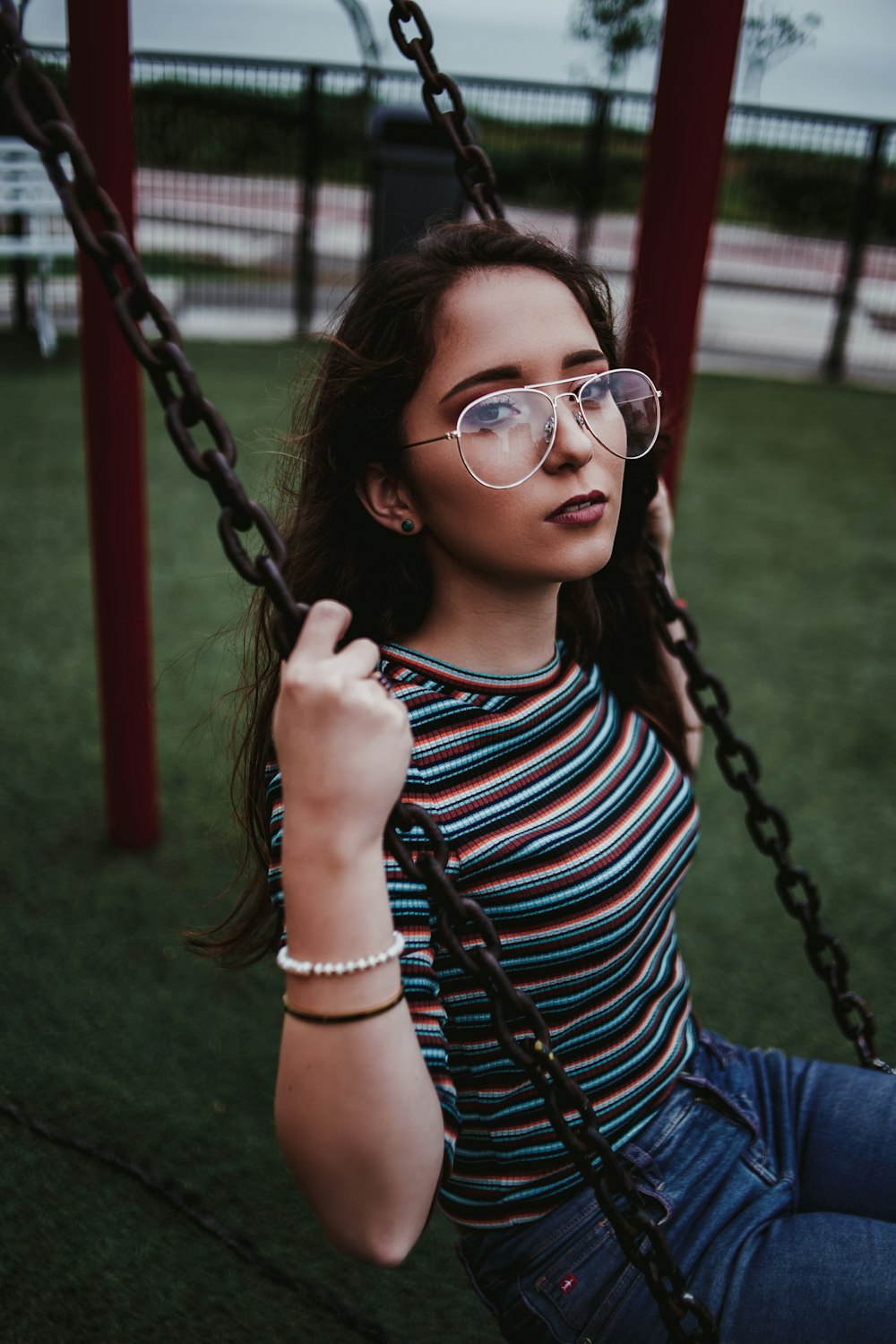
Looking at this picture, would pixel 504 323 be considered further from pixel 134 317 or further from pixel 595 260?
pixel 595 260

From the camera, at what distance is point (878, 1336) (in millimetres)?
1011

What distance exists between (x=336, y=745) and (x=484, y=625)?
379mm

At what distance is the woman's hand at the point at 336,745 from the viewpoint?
0.85 metres

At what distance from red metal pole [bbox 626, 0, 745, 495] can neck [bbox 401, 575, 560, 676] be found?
55 cm

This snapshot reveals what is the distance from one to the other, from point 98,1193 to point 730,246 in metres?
8.02

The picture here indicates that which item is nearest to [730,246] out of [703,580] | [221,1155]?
[703,580]

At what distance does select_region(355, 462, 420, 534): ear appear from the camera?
1.19m

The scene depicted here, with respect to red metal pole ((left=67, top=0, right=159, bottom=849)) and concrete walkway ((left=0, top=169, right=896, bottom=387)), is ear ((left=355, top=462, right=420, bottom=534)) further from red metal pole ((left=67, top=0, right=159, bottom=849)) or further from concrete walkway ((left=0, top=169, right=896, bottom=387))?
concrete walkway ((left=0, top=169, right=896, bottom=387))

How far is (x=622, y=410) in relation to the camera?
1.20 metres

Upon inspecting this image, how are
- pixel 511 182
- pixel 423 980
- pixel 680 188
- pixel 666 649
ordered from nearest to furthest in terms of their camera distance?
1. pixel 423 980
2. pixel 666 649
3. pixel 680 188
4. pixel 511 182

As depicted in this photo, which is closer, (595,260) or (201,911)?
(201,911)

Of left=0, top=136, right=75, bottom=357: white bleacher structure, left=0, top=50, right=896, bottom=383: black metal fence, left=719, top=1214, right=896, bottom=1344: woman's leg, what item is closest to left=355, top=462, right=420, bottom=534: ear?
left=719, top=1214, right=896, bottom=1344: woman's leg

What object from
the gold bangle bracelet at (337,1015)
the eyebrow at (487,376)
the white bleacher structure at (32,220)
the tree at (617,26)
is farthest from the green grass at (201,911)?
the tree at (617,26)

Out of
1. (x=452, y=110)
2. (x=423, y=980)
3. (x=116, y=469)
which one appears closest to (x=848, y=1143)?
(x=423, y=980)
